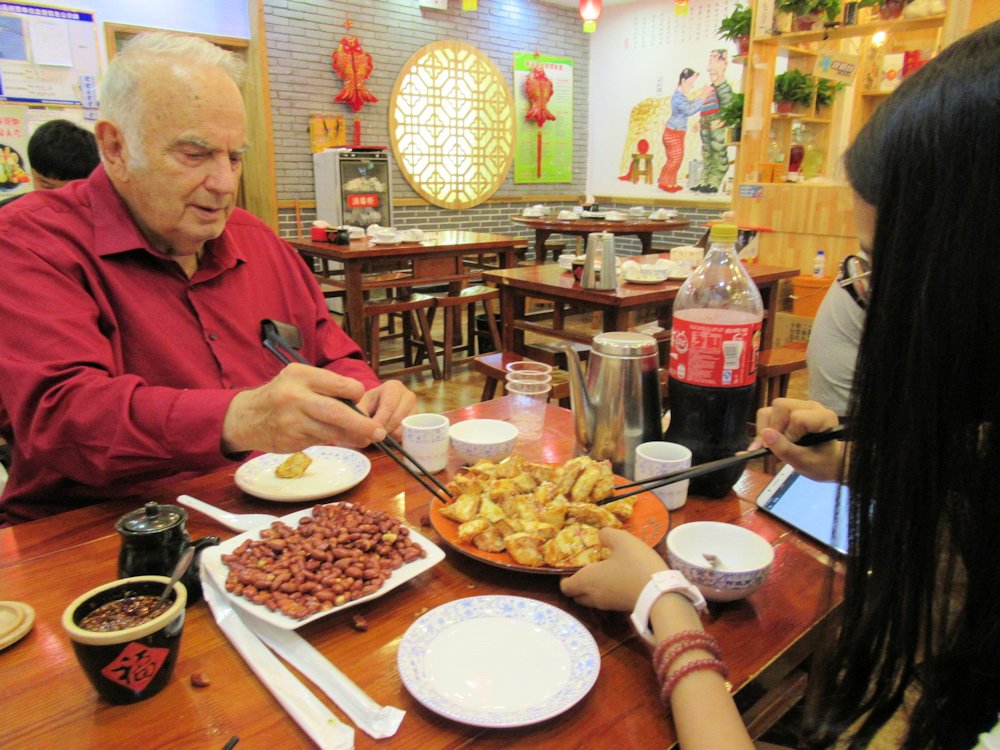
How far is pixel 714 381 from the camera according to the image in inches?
52.1

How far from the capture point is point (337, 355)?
1.93 metres

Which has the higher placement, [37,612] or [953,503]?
[953,503]

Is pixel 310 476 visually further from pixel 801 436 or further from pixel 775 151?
pixel 775 151

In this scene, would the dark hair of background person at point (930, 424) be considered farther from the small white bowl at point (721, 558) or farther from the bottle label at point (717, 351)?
the bottle label at point (717, 351)

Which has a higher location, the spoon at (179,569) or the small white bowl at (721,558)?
the spoon at (179,569)

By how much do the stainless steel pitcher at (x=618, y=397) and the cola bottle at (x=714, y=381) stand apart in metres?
0.06

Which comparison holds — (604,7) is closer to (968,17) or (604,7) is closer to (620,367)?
(968,17)

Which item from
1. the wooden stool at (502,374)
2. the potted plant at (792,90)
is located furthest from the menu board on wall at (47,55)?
the potted plant at (792,90)

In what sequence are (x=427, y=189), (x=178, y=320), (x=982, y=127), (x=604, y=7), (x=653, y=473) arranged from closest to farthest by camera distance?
1. (x=982, y=127)
2. (x=653, y=473)
3. (x=178, y=320)
4. (x=427, y=189)
5. (x=604, y=7)

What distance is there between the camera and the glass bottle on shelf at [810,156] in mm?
6176

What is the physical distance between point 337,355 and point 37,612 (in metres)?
1.09

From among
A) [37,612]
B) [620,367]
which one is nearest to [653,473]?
[620,367]

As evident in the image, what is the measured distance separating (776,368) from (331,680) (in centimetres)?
296

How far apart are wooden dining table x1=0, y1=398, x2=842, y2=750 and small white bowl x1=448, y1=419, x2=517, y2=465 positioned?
0.17 metres
